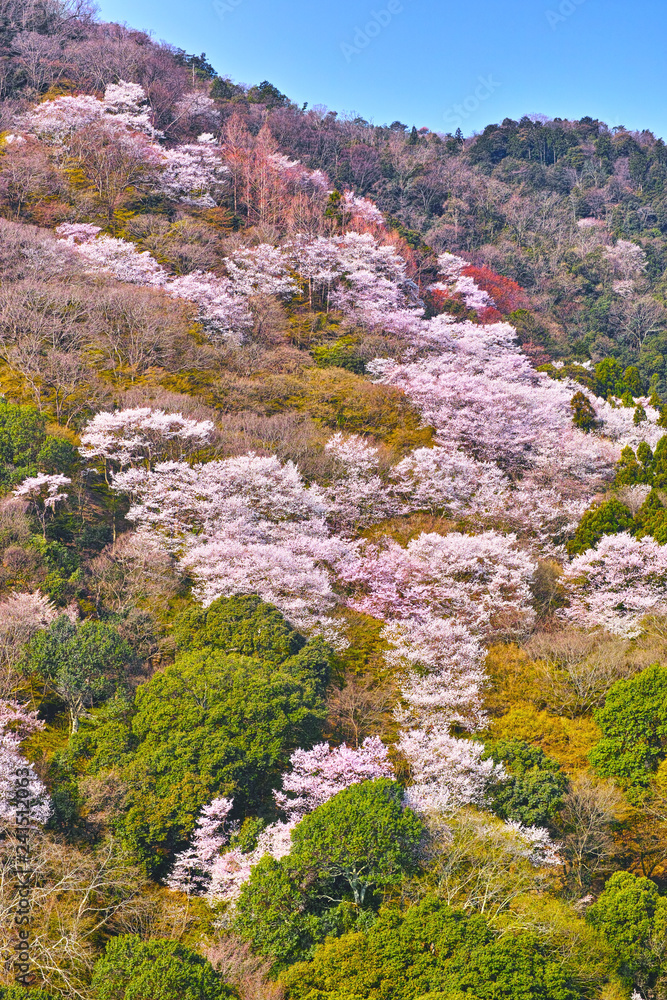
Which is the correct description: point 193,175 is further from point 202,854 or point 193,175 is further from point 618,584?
point 202,854

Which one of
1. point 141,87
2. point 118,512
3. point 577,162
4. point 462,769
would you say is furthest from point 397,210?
point 462,769

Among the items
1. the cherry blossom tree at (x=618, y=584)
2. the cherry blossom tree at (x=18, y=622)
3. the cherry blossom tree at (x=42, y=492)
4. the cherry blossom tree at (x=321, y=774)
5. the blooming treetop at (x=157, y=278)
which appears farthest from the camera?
the blooming treetop at (x=157, y=278)

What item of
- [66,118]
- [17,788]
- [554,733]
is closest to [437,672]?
[554,733]

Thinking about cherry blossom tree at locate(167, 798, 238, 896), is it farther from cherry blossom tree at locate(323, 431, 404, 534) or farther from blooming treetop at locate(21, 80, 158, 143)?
blooming treetop at locate(21, 80, 158, 143)

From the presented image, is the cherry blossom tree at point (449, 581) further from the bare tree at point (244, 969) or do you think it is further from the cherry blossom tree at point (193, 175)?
the cherry blossom tree at point (193, 175)

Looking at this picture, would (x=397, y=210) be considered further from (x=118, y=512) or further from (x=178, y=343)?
(x=118, y=512)

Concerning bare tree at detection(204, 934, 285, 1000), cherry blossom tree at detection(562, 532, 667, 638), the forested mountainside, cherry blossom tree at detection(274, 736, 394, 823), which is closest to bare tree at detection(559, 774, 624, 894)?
the forested mountainside

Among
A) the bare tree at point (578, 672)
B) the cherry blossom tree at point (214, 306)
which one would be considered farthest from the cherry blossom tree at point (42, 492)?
the bare tree at point (578, 672)

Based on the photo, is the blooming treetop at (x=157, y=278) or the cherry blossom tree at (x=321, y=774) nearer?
the cherry blossom tree at (x=321, y=774)

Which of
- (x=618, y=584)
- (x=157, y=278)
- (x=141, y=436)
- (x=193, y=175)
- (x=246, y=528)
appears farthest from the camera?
(x=193, y=175)
